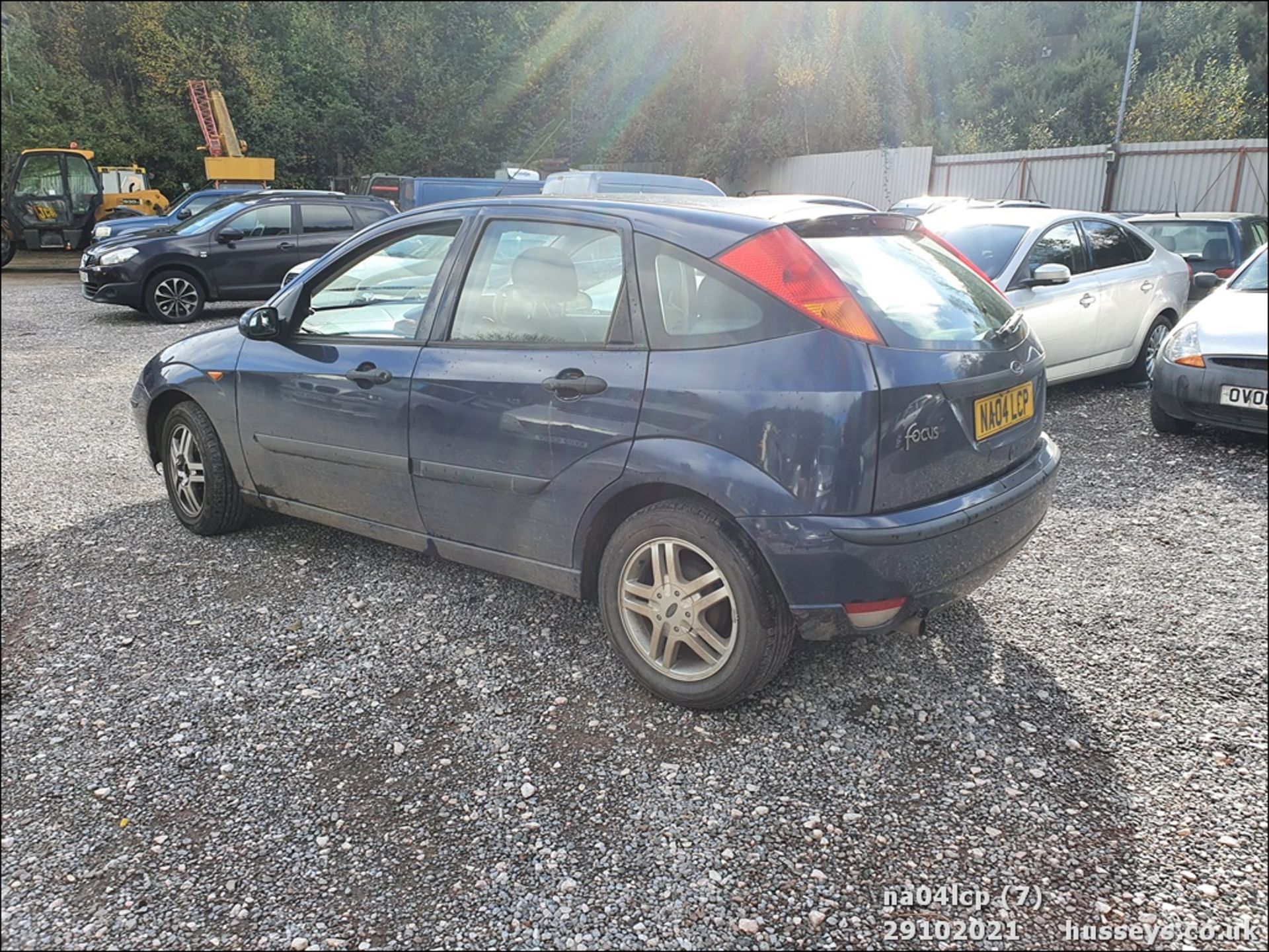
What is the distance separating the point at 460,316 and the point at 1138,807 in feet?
8.73

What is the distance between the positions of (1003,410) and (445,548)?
2070 mm

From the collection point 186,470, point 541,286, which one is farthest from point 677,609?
point 186,470

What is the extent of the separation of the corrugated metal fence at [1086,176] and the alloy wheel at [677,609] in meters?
19.7

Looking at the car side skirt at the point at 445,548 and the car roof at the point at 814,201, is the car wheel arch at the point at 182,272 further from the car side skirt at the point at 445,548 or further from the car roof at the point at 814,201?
the car roof at the point at 814,201

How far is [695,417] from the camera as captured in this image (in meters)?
2.70

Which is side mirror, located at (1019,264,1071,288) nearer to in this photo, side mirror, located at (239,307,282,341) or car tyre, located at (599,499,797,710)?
car tyre, located at (599,499,797,710)

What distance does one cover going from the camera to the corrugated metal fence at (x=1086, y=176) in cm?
1778

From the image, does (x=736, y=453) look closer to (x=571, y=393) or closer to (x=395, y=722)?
(x=571, y=393)

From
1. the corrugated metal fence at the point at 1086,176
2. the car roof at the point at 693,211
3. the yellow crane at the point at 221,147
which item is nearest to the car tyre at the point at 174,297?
the car roof at the point at 693,211

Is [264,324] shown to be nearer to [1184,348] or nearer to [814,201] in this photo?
[814,201]

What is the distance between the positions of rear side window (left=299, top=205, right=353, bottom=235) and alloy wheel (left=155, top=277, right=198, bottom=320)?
187 cm

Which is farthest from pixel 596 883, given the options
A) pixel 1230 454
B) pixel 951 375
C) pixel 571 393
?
pixel 1230 454

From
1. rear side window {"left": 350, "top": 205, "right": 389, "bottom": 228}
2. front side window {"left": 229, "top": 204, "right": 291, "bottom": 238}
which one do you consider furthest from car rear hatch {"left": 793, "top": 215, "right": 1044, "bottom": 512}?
rear side window {"left": 350, "top": 205, "right": 389, "bottom": 228}

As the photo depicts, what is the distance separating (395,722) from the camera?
9.61 ft
